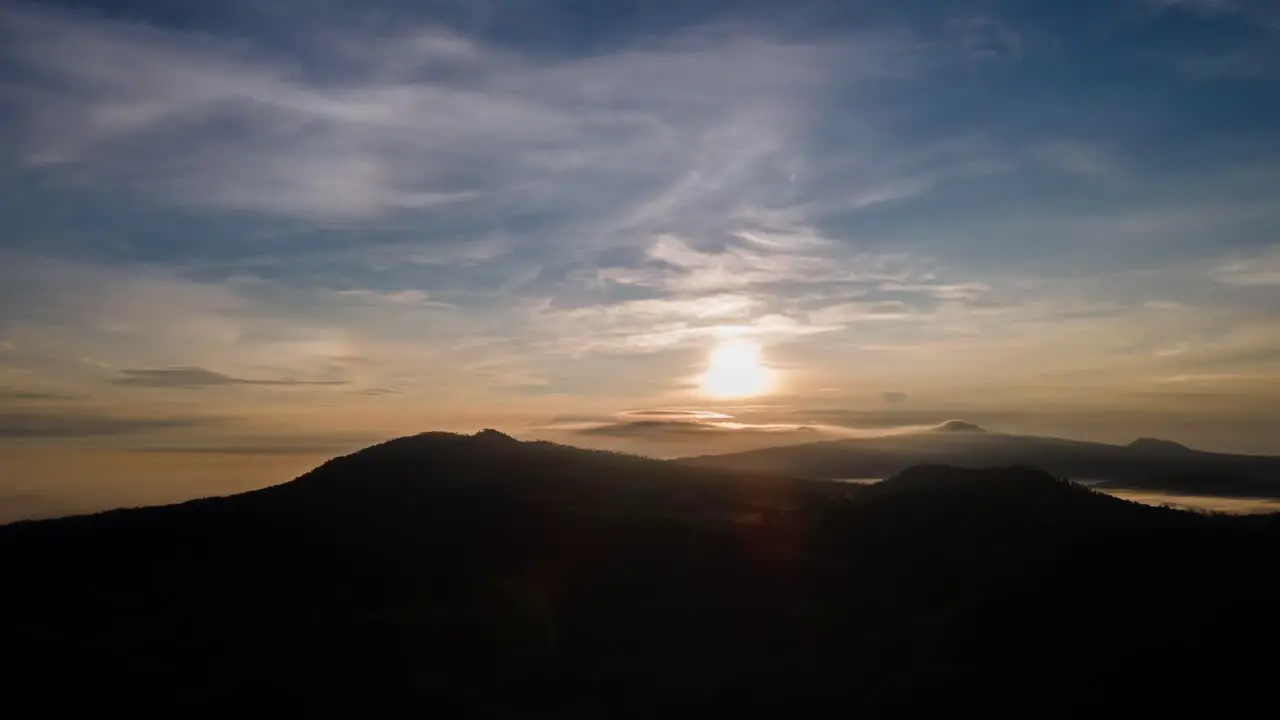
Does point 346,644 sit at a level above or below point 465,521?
below

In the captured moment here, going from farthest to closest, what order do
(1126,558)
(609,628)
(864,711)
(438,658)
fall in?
(1126,558), (609,628), (438,658), (864,711)

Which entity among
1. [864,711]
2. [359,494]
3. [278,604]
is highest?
[359,494]

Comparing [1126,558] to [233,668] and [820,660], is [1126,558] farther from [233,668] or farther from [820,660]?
[233,668]

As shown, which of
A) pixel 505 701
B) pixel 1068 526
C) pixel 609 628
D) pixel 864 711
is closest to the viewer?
pixel 864 711

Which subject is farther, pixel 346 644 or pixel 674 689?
pixel 346 644

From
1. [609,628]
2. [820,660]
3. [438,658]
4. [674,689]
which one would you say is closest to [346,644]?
[438,658]

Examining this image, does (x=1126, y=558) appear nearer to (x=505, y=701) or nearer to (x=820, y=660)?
(x=820, y=660)
